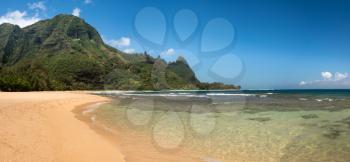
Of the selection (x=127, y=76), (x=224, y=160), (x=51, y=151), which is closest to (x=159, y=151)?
(x=224, y=160)

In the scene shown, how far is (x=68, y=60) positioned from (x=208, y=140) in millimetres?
173862

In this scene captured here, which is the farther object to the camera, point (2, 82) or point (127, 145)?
point (2, 82)

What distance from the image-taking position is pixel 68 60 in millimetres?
170875

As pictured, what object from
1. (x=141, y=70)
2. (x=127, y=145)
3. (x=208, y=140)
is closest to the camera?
(x=127, y=145)

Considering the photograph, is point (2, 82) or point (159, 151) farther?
point (2, 82)

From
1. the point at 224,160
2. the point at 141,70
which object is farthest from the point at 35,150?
the point at 141,70

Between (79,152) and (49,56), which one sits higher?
(49,56)

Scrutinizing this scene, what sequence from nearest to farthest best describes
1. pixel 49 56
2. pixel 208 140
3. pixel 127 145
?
pixel 127 145
pixel 208 140
pixel 49 56

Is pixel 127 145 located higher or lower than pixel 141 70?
lower

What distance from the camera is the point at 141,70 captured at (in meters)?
197

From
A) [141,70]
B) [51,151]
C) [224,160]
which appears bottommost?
[224,160]

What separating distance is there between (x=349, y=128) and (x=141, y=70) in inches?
7288

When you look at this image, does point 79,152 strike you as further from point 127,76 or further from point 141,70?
point 141,70

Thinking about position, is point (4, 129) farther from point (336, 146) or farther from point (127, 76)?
point (127, 76)
